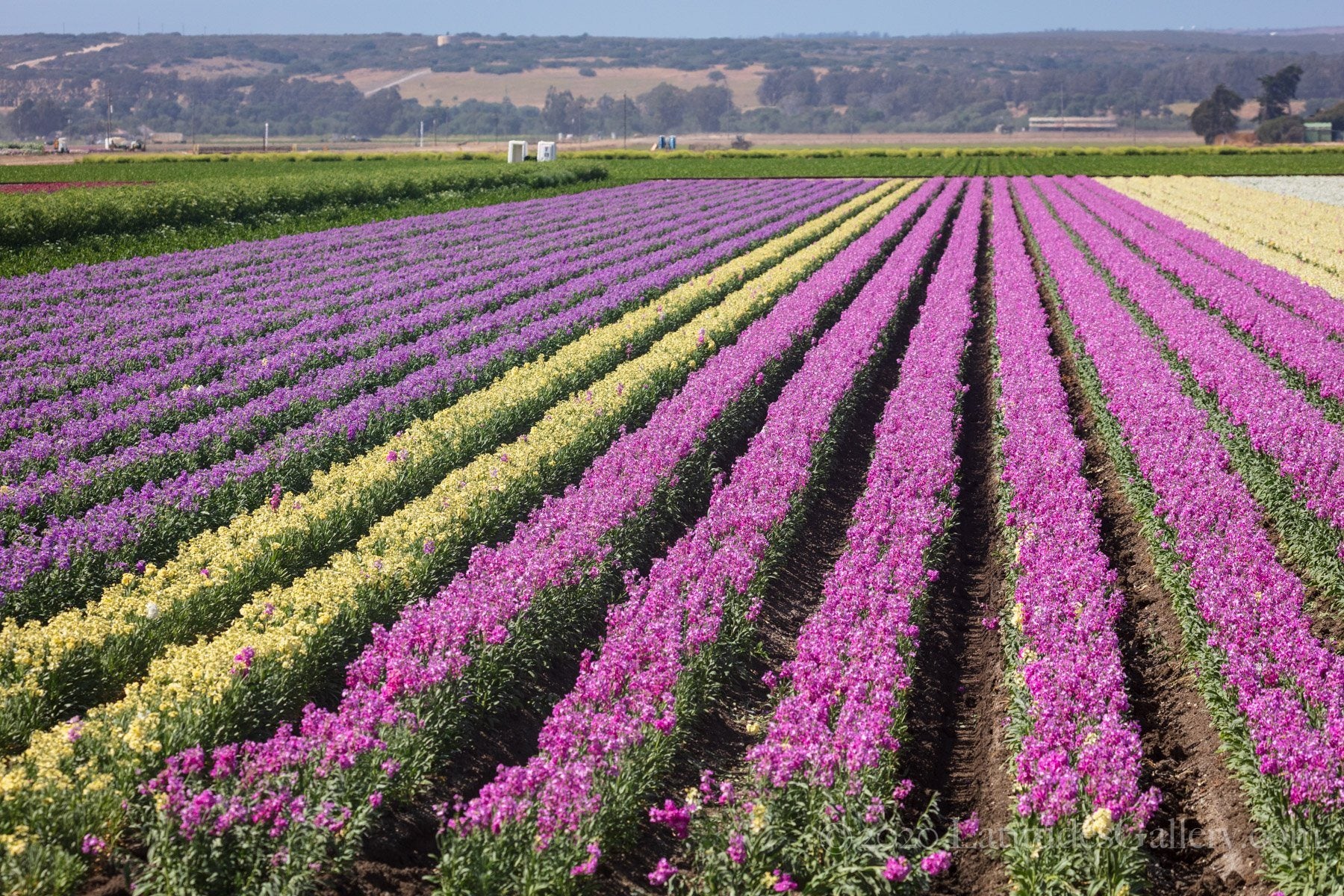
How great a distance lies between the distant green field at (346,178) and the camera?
1171 inches

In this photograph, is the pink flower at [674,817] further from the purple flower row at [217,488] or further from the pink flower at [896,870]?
the purple flower row at [217,488]

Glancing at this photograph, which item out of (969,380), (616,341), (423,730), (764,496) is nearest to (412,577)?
(423,730)

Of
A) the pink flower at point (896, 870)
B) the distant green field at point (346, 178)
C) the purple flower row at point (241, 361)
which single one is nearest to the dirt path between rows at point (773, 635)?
the pink flower at point (896, 870)

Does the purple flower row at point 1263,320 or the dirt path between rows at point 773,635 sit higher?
the purple flower row at point 1263,320

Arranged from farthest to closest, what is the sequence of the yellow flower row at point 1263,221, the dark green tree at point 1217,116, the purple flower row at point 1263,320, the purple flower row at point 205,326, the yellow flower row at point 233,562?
1. the dark green tree at point 1217,116
2. the yellow flower row at point 1263,221
3. the purple flower row at point 1263,320
4. the purple flower row at point 205,326
5. the yellow flower row at point 233,562

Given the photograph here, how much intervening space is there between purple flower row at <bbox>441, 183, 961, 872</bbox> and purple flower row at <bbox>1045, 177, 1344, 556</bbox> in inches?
178

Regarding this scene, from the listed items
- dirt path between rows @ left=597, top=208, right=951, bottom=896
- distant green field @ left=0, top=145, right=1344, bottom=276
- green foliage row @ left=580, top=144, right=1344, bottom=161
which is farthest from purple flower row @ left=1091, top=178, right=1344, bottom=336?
green foliage row @ left=580, top=144, right=1344, bottom=161

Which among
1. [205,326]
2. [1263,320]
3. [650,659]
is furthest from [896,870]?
[1263,320]

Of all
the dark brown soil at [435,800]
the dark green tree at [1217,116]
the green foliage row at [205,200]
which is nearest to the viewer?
the dark brown soil at [435,800]

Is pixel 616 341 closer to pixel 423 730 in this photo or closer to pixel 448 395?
pixel 448 395

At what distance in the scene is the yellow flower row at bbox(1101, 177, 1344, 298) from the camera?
90.8 feet

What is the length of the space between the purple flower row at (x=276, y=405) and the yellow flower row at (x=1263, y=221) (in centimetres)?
1599

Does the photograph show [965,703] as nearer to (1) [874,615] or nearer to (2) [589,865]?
(1) [874,615]

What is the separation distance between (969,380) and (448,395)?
8.04m
